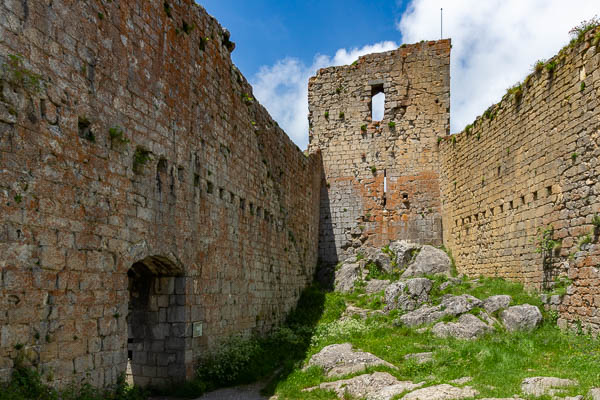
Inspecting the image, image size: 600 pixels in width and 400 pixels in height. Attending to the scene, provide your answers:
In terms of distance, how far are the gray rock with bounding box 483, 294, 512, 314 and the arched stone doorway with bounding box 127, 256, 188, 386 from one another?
7062 mm

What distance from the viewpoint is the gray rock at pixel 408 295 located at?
13.6 metres

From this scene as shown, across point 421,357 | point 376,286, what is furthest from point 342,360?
point 376,286

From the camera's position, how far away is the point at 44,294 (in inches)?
217

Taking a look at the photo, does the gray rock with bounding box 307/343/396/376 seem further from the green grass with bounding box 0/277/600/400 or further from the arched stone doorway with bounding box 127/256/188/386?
the arched stone doorway with bounding box 127/256/188/386

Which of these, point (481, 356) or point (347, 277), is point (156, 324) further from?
point (347, 277)

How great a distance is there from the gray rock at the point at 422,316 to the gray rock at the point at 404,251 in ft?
16.0

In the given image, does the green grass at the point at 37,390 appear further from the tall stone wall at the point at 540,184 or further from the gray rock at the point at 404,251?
the gray rock at the point at 404,251

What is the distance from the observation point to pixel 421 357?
9.16 meters

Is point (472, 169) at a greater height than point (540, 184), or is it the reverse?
point (472, 169)

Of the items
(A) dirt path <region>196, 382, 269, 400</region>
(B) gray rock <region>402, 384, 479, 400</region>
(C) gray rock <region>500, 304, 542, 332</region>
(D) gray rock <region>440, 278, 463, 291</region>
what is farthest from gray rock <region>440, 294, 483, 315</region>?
(A) dirt path <region>196, 382, 269, 400</region>

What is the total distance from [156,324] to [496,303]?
765 cm

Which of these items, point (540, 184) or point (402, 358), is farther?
point (540, 184)

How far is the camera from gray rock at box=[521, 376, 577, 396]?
6.51 meters

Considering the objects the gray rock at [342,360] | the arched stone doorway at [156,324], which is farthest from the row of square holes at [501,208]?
the arched stone doorway at [156,324]
